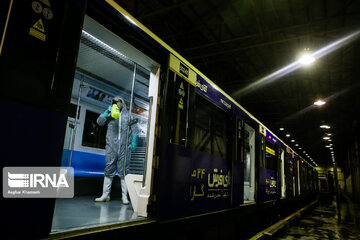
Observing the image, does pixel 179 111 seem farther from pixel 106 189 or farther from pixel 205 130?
pixel 205 130

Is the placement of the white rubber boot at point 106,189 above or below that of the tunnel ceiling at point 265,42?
below

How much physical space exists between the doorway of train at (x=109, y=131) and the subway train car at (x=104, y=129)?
21 mm

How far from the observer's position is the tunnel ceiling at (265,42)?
685 centimetres

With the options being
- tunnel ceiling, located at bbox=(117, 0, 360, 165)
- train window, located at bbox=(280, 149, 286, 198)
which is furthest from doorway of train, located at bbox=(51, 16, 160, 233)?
train window, located at bbox=(280, 149, 286, 198)

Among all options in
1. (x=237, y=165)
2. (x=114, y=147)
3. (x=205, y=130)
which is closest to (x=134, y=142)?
(x=114, y=147)

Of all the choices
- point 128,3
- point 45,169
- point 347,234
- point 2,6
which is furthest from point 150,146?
point 347,234

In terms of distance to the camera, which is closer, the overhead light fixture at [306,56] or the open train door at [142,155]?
the open train door at [142,155]

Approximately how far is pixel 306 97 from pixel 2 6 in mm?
12911

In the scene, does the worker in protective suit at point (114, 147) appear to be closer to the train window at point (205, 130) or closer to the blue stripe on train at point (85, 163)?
the blue stripe on train at point (85, 163)

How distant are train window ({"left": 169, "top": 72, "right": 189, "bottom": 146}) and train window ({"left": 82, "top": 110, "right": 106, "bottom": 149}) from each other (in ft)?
9.44

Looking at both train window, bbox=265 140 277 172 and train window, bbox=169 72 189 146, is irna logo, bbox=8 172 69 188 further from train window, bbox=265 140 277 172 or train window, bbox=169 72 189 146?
train window, bbox=265 140 277 172

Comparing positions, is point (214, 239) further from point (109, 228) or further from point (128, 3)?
point (128, 3)

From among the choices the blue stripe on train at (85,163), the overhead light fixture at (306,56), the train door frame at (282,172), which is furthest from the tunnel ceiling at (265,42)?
the train door frame at (282,172)

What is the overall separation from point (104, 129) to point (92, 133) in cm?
31
